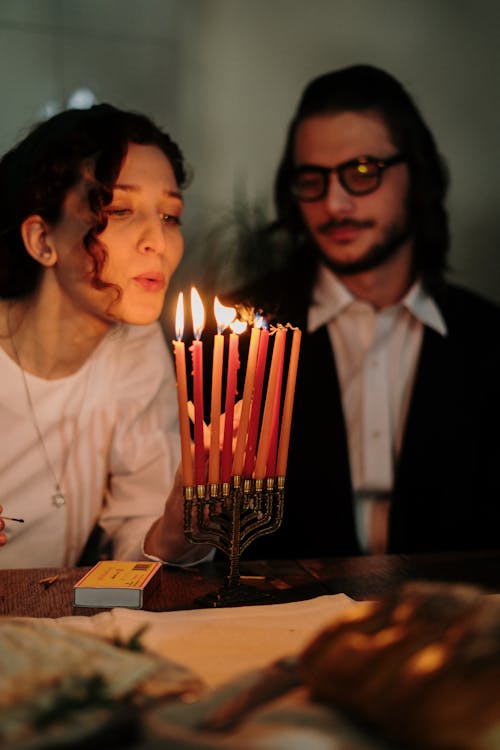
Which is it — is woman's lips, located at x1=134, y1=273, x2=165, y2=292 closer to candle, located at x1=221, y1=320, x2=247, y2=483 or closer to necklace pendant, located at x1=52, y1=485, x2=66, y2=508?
necklace pendant, located at x1=52, y1=485, x2=66, y2=508

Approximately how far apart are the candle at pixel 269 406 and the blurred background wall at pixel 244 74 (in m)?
0.92

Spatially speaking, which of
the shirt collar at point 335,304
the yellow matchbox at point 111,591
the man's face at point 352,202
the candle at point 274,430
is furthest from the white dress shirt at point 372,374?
the yellow matchbox at point 111,591

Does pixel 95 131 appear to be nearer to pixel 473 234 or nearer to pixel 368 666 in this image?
pixel 473 234

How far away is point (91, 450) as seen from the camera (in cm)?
229

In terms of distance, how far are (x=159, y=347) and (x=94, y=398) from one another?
0.25 metres

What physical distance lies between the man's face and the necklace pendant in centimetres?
110

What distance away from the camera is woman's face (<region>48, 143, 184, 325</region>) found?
2.21m

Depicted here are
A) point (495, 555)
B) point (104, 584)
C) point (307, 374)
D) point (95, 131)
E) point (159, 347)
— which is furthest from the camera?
point (307, 374)

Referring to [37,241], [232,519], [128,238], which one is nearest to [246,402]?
[232,519]

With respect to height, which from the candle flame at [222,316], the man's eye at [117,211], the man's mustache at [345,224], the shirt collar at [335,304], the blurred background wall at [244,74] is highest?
the blurred background wall at [244,74]

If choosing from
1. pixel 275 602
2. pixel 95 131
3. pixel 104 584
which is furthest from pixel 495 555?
Result: pixel 95 131

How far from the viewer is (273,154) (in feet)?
8.21

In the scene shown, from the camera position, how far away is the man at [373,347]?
2.53 meters

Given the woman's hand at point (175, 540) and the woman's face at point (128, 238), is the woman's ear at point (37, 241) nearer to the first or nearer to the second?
the woman's face at point (128, 238)
